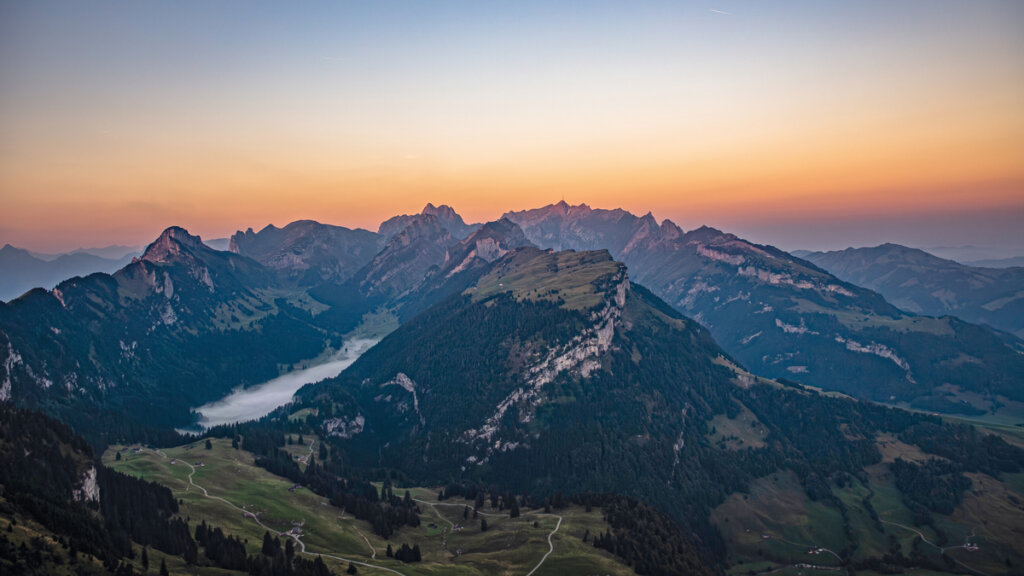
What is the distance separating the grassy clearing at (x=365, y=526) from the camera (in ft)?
463

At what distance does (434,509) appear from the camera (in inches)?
7830

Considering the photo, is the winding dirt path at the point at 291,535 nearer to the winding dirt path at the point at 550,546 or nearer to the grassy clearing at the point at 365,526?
the grassy clearing at the point at 365,526

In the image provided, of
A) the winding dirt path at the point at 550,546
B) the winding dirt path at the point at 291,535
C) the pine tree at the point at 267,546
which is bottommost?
the winding dirt path at the point at 550,546

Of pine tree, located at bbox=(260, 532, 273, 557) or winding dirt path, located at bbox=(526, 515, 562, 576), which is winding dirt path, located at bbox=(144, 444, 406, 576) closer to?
pine tree, located at bbox=(260, 532, 273, 557)

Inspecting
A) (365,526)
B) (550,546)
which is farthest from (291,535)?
(550,546)

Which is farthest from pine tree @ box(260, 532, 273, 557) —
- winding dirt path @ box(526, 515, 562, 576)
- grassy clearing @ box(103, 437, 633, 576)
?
winding dirt path @ box(526, 515, 562, 576)

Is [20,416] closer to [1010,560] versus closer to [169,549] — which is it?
[169,549]

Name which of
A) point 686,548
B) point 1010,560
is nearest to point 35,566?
point 686,548

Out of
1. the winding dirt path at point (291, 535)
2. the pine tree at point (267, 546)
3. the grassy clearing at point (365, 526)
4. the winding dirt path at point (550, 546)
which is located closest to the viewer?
the pine tree at point (267, 546)

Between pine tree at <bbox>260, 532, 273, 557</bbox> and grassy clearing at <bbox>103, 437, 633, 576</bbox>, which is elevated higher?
pine tree at <bbox>260, 532, 273, 557</bbox>

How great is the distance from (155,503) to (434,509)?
300 ft

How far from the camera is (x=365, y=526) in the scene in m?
169

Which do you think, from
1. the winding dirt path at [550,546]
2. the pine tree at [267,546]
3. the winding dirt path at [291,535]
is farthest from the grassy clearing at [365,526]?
the pine tree at [267,546]

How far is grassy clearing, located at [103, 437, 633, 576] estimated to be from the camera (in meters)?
141
